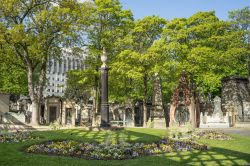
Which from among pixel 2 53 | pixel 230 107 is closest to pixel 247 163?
pixel 2 53

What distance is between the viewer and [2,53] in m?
34.2

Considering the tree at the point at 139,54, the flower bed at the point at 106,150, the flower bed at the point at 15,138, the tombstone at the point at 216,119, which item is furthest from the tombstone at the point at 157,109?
the flower bed at the point at 106,150

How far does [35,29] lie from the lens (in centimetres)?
3338

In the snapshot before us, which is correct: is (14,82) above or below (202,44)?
below

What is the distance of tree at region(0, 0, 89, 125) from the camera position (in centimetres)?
3128

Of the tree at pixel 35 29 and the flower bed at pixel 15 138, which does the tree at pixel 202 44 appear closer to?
the tree at pixel 35 29

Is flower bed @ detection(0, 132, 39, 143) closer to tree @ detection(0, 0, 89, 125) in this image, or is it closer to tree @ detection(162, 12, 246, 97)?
tree @ detection(0, 0, 89, 125)

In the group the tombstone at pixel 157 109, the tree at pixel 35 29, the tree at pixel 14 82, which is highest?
the tree at pixel 35 29

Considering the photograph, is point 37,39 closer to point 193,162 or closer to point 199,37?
point 199,37

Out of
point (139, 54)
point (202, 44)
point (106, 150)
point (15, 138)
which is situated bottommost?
point (106, 150)

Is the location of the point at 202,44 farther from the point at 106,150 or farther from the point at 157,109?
the point at 106,150

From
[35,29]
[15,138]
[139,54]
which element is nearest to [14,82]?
[35,29]

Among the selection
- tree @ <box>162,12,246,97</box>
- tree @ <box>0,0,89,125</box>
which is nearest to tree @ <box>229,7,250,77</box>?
tree @ <box>162,12,246,97</box>

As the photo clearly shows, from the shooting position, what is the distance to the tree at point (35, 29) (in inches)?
1232
